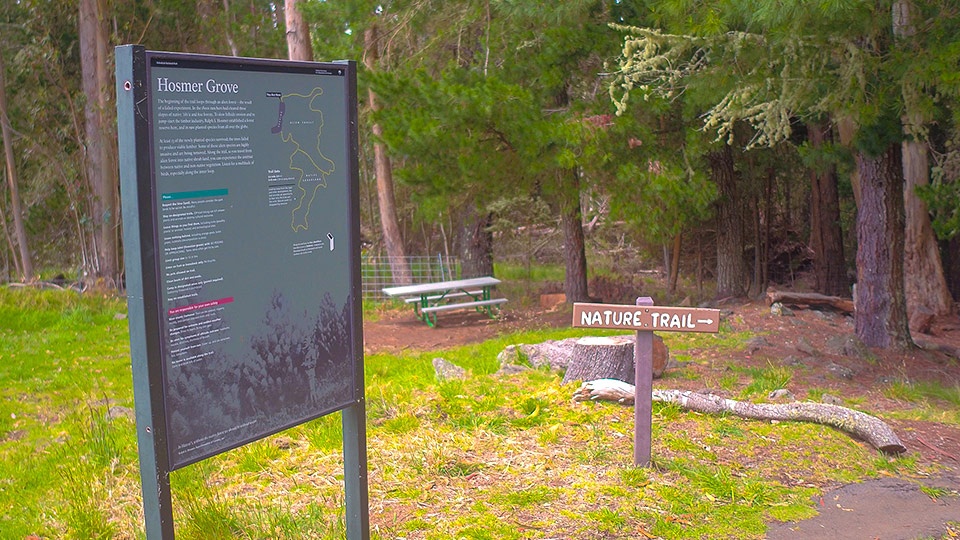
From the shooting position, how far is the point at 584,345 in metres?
7.01

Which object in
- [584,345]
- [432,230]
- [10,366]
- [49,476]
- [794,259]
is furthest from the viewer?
[432,230]

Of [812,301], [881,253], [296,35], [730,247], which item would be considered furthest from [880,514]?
[730,247]

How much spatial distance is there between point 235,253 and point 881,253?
8.75 m

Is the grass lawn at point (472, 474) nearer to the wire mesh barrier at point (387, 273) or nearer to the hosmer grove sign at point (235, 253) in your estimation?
the hosmer grove sign at point (235, 253)

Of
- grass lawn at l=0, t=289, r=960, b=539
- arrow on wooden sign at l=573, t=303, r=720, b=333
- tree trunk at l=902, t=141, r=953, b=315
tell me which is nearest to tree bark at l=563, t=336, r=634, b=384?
grass lawn at l=0, t=289, r=960, b=539

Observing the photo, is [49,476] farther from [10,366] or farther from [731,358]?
[731,358]

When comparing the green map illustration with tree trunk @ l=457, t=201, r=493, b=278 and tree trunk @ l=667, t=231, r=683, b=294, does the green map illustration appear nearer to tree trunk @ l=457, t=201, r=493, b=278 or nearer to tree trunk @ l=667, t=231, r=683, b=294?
tree trunk @ l=457, t=201, r=493, b=278

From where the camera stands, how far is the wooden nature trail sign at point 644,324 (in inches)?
188

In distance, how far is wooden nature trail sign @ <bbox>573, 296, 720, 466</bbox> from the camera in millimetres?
4777

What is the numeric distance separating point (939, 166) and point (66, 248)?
79.5ft

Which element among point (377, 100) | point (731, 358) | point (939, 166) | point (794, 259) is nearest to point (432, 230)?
point (794, 259)

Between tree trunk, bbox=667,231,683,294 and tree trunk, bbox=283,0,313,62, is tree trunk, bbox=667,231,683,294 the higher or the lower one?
the lower one

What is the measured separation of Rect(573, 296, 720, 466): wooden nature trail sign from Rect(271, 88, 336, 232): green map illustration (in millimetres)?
1857

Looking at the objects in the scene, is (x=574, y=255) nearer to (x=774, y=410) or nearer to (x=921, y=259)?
(x=921, y=259)
